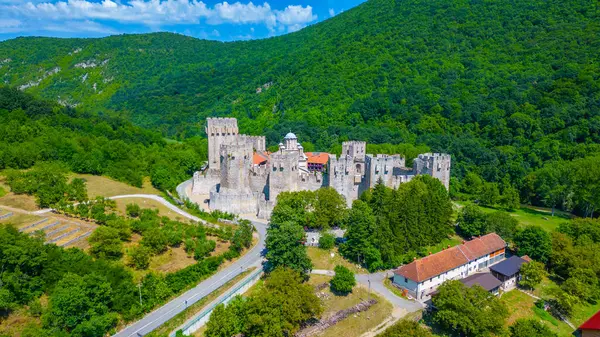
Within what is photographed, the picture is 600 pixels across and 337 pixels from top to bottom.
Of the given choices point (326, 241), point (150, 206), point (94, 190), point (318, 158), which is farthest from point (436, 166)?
point (94, 190)

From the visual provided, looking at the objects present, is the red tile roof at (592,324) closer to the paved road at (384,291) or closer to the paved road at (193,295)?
the paved road at (384,291)

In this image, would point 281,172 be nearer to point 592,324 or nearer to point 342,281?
point 342,281

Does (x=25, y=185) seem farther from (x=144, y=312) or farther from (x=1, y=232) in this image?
(x=144, y=312)

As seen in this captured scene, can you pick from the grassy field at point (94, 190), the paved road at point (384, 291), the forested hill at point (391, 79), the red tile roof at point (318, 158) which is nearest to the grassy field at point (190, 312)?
the paved road at point (384, 291)

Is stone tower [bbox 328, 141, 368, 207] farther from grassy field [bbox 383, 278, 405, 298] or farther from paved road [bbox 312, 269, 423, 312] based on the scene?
grassy field [bbox 383, 278, 405, 298]

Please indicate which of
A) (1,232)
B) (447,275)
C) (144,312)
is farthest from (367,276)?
(1,232)
